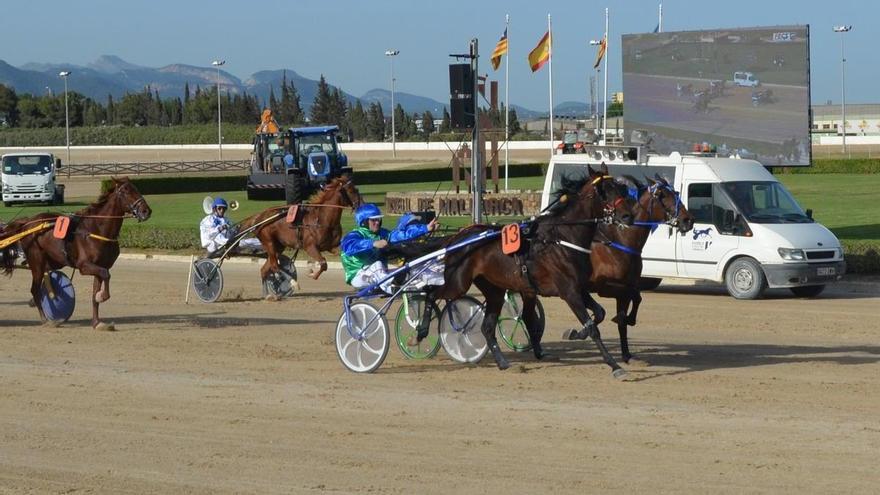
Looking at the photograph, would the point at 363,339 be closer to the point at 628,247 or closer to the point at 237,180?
the point at 628,247

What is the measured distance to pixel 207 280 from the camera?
17797 millimetres

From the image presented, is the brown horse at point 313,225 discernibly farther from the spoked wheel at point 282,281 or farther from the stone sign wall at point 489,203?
the stone sign wall at point 489,203

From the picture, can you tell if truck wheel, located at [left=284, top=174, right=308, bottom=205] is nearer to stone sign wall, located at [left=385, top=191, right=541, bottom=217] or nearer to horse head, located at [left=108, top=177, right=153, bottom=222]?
stone sign wall, located at [left=385, top=191, right=541, bottom=217]

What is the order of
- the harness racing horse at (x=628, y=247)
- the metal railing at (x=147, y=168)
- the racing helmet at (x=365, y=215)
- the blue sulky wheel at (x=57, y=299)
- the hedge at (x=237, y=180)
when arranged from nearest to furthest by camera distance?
the harness racing horse at (x=628, y=247), the racing helmet at (x=365, y=215), the blue sulky wheel at (x=57, y=299), the hedge at (x=237, y=180), the metal railing at (x=147, y=168)

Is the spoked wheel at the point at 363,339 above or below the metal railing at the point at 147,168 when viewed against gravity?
below

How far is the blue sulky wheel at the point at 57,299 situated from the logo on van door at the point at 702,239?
7975 millimetres

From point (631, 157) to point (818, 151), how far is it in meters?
69.2

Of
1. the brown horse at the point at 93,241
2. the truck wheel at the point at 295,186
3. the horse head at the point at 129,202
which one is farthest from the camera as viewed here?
the truck wheel at the point at 295,186

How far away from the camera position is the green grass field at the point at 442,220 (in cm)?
2630

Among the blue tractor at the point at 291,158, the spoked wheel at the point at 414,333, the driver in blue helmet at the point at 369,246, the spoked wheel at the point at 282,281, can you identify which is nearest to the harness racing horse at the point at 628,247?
the spoked wheel at the point at 414,333

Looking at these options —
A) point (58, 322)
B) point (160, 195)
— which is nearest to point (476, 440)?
point (58, 322)

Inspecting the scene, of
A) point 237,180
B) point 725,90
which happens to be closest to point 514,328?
point 725,90

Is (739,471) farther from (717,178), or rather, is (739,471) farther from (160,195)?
(160,195)

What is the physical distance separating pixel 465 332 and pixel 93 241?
5.04 m
